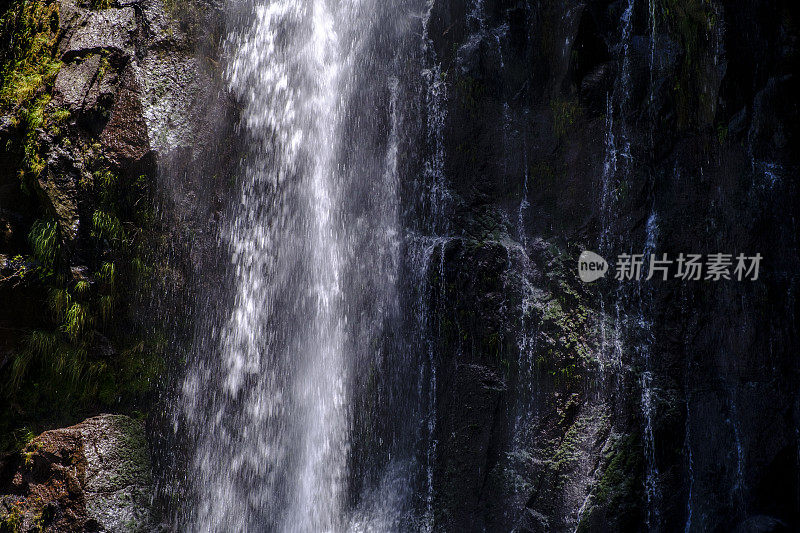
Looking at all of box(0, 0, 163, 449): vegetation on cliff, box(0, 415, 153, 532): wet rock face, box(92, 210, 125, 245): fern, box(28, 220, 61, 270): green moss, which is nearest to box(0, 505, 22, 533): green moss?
box(0, 415, 153, 532): wet rock face

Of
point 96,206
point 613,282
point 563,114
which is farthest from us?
point 563,114

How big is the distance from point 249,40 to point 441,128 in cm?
241

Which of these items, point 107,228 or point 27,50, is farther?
point 27,50

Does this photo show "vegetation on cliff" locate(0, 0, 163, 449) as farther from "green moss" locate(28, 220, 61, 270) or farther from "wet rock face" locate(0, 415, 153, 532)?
"wet rock face" locate(0, 415, 153, 532)

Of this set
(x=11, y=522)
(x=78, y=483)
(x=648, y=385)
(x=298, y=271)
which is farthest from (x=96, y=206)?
(x=648, y=385)

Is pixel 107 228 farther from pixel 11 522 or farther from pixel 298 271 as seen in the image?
pixel 11 522

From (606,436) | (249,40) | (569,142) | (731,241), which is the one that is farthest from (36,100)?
(731,241)

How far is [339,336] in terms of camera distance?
585 cm
